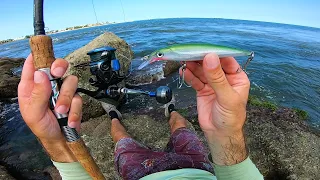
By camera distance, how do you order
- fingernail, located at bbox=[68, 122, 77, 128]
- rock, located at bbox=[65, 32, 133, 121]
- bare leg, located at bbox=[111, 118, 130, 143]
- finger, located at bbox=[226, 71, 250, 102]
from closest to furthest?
fingernail, located at bbox=[68, 122, 77, 128], finger, located at bbox=[226, 71, 250, 102], bare leg, located at bbox=[111, 118, 130, 143], rock, located at bbox=[65, 32, 133, 121]

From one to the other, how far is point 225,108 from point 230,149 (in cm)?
40

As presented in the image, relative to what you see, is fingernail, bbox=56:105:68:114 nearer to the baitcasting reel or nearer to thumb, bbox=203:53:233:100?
thumb, bbox=203:53:233:100

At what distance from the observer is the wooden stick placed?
173 centimetres

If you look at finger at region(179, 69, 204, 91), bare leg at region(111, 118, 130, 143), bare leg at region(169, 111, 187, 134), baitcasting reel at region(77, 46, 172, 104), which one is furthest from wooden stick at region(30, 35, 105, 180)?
baitcasting reel at region(77, 46, 172, 104)

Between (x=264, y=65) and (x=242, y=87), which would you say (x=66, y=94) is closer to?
(x=242, y=87)

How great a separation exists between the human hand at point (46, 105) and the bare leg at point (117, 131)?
8.85 ft

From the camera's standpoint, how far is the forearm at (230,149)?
2.07 metres

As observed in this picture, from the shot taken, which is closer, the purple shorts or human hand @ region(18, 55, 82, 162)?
human hand @ region(18, 55, 82, 162)

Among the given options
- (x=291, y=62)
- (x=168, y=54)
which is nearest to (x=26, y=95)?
(x=168, y=54)

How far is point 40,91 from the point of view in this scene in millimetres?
1633

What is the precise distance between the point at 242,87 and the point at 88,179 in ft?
5.12

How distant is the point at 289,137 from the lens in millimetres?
4840

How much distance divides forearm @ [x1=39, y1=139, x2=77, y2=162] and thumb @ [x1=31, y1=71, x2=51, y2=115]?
0.36m

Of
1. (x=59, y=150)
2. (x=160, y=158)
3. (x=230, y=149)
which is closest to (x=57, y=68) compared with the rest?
(x=59, y=150)
